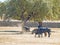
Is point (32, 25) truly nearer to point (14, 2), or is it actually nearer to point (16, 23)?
point (16, 23)

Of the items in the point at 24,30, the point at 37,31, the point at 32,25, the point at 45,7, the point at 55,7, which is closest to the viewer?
the point at 37,31

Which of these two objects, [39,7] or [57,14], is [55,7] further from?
[39,7]

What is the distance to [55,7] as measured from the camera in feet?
159

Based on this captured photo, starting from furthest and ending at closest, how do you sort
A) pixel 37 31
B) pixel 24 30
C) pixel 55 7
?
pixel 55 7, pixel 24 30, pixel 37 31

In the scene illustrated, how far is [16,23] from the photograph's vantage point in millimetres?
73562

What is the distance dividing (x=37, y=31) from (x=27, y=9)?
11.3 meters

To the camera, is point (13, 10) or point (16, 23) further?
point (16, 23)

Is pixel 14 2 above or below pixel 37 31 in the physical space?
above

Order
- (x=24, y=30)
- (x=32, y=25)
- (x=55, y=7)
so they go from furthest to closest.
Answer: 1. (x=32, y=25)
2. (x=55, y=7)
3. (x=24, y=30)

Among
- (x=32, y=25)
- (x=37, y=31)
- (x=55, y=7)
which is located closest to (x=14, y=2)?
(x=55, y=7)

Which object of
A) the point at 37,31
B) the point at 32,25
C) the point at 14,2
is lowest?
the point at 32,25

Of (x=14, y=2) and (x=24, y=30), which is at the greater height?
(x=14, y=2)

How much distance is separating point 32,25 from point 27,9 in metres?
30.0

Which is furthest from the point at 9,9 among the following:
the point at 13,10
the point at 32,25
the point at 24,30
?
the point at 32,25
